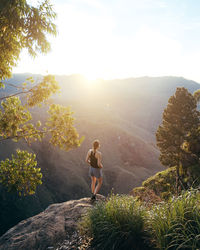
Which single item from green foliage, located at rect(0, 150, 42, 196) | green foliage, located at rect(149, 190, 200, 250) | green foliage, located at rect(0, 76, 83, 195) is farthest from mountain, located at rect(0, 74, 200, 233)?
green foliage, located at rect(149, 190, 200, 250)

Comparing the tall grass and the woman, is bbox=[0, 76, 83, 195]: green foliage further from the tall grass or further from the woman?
the tall grass

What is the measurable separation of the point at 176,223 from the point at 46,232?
3.65m

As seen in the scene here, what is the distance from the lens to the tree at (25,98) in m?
4.70

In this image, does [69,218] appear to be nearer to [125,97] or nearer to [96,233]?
[96,233]

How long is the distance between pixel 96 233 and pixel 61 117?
324 cm

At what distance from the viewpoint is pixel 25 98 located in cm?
588

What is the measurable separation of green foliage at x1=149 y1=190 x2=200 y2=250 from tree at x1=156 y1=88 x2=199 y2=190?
18046mm

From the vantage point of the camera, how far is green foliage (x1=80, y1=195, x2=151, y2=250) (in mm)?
3592

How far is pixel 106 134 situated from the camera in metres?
74.6

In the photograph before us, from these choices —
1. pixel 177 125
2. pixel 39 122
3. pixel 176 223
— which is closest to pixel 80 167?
pixel 177 125

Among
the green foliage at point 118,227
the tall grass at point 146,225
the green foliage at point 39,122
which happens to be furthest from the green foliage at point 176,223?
the green foliage at point 39,122

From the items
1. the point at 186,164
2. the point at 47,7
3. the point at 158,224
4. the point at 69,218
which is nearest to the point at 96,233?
the point at 158,224

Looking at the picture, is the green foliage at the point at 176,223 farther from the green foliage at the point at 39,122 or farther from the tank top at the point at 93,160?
the tank top at the point at 93,160

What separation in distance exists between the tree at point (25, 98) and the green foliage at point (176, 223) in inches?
101
